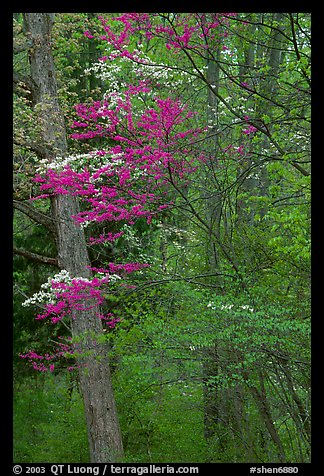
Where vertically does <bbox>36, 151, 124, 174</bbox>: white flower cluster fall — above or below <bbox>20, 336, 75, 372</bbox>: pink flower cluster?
above

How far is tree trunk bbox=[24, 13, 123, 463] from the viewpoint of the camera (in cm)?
838

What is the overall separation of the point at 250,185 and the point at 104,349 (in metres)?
4.35

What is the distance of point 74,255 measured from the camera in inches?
349

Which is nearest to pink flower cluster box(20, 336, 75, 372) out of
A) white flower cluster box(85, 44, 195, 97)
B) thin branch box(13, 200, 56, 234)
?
thin branch box(13, 200, 56, 234)

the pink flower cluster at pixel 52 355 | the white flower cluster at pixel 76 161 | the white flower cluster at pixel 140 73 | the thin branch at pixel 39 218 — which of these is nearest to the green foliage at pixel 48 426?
the pink flower cluster at pixel 52 355

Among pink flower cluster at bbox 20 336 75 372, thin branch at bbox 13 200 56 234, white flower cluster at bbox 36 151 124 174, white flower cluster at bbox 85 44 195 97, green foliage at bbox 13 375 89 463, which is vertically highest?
white flower cluster at bbox 85 44 195 97

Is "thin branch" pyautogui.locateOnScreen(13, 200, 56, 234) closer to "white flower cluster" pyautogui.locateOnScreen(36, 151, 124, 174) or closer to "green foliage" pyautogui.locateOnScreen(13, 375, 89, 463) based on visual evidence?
"white flower cluster" pyautogui.locateOnScreen(36, 151, 124, 174)

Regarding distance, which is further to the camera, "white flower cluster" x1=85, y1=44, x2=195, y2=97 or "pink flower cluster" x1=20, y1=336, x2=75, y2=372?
"white flower cluster" x1=85, y1=44, x2=195, y2=97

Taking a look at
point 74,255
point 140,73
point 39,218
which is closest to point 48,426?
point 74,255

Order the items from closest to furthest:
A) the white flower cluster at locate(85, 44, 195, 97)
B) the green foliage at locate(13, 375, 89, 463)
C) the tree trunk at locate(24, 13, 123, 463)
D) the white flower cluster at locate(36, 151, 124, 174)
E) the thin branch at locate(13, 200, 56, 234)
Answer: the white flower cluster at locate(36, 151, 124, 174) < the white flower cluster at locate(85, 44, 195, 97) < the tree trunk at locate(24, 13, 123, 463) < the thin branch at locate(13, 200, 56, 234) < the green foliage at locate(13, 375, 89, 463)

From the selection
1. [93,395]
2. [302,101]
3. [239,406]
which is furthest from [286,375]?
[93,395]

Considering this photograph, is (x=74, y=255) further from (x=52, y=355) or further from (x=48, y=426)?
(x=48, y=426)
